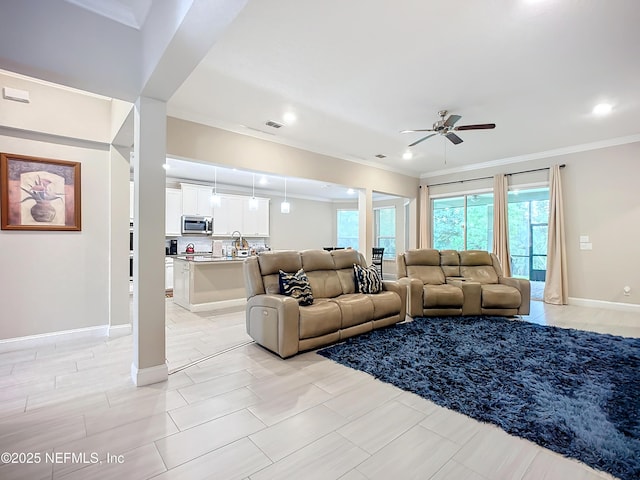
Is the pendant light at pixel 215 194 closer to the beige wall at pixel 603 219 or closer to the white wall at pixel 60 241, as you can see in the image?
the white wall at pixel 60 241

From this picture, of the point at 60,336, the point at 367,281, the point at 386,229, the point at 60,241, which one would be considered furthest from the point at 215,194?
the point at 386,229

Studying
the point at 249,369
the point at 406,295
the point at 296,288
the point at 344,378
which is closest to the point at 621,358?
the point at 406,295

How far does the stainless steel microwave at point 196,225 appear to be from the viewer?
7.37 metres

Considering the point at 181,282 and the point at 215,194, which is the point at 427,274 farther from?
the point at 215,194

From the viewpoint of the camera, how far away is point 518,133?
197 inches

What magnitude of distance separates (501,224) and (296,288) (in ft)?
17.1

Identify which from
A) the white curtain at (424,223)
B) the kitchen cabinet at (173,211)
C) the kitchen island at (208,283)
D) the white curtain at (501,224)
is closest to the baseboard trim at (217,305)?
the kitchen island at (208,283)

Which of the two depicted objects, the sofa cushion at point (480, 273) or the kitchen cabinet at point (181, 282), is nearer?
the sofa cushion at point (480, 273)

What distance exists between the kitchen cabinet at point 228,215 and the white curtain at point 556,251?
7.15 meters

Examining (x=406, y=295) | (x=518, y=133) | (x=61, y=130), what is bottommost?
(x=406, y=295)

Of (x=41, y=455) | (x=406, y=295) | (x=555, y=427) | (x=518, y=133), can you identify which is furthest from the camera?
(x=518, y=133)

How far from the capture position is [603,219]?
5469mm

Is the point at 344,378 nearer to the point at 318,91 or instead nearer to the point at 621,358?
the point at 621,358

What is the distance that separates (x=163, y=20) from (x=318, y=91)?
1948 millimetres
